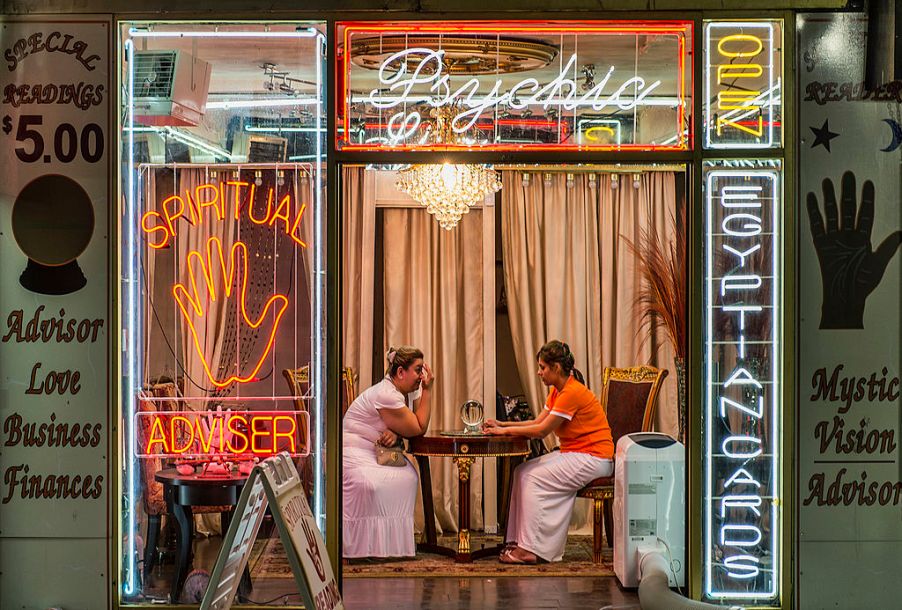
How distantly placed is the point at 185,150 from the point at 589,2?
213cm

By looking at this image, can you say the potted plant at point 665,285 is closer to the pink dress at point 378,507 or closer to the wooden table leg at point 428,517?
the wooden table leg at point 428,517

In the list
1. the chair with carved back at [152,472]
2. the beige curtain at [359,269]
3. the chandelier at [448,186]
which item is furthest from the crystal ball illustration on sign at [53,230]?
the beige curtain at [359,269]

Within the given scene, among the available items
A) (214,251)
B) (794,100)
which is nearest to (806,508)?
(794,100)

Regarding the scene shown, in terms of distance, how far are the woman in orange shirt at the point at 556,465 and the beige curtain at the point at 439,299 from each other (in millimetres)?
1030

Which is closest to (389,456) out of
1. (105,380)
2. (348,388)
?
(348,388)

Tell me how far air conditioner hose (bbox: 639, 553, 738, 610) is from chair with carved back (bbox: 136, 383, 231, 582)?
7.52ft

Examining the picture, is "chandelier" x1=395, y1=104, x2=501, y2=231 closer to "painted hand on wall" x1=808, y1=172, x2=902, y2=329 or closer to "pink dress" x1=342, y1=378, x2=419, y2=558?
"pink dress" x1=342, y1=378, x2=419, y2=558

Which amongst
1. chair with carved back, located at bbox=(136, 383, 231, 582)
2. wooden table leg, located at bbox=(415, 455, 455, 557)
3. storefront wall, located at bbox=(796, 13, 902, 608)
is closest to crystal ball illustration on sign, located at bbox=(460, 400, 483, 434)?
wooden table leg, located at bbox=(415, 455, 455, 557)

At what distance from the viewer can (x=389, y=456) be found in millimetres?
6996

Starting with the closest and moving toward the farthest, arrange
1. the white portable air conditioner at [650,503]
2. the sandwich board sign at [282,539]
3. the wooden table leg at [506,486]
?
the sandwich board sign at [282,539]
the white portable air conditioner at [650,503]
the wooden table leg at [506,486]

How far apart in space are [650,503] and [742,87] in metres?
2.36

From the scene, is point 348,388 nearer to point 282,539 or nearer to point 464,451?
point 464,451

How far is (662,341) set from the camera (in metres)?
8.06

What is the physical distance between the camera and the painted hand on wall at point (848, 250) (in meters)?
5.09
